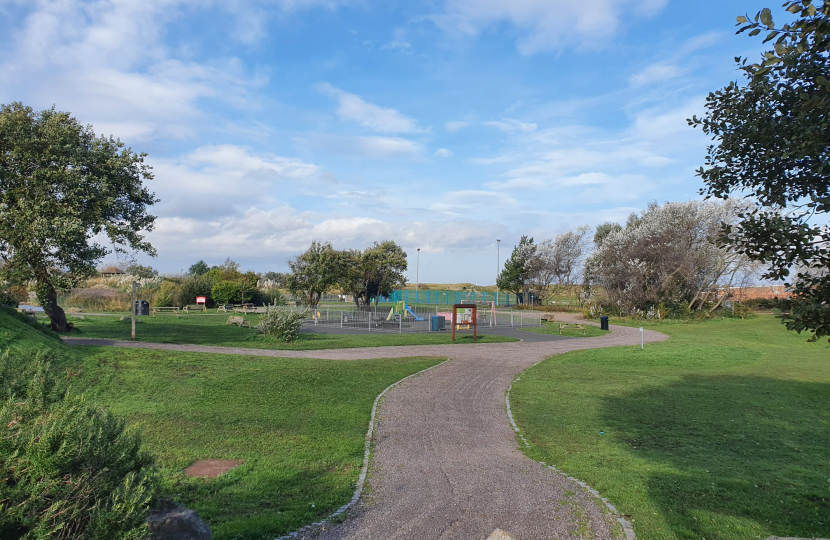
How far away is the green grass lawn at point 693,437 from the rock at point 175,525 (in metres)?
3.76

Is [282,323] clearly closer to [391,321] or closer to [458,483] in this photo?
[391,321]

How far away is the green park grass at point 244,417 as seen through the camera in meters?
5.26

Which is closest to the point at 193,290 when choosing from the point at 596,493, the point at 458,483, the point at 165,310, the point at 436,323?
the point at 165,310

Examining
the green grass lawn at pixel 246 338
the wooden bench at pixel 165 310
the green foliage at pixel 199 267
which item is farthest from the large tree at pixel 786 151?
the green foliage at pixel 199 267

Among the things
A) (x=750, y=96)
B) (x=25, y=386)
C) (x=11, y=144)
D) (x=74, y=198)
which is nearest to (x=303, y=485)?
(x=25, y=386)

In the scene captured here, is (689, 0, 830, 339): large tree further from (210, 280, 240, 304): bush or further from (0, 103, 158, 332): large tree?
(210, 280, 240, 304): bush

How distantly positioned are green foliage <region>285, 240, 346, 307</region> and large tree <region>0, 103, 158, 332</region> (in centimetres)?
2222

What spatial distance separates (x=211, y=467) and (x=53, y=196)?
14.7 metres

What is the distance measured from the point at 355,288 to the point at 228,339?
2562 cm

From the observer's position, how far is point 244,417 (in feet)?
A: 29.8

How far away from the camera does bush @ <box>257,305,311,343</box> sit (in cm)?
2091

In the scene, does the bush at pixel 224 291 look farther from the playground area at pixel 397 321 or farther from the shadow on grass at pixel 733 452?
the shadow on grass at pixel 733 452

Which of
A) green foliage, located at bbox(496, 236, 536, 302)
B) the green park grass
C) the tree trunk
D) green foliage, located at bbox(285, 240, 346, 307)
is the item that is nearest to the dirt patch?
the green park grass

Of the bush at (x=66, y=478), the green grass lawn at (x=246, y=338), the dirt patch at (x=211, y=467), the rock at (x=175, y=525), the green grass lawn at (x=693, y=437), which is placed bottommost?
the green grass lawn at (x=693, y=437)
